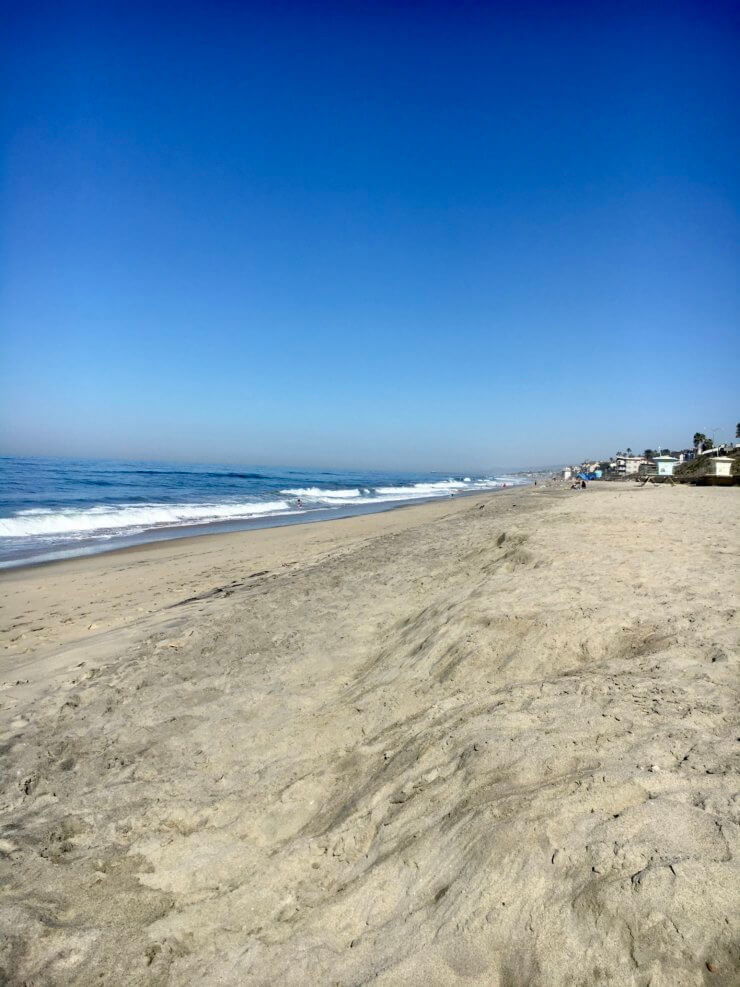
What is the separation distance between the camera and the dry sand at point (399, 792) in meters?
2.06

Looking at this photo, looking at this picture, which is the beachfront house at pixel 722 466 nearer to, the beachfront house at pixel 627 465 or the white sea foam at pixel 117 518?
the white sea foam at pixel 117 518

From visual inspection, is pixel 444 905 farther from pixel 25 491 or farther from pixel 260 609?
pixel 25 491

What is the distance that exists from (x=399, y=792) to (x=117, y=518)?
20451 mm

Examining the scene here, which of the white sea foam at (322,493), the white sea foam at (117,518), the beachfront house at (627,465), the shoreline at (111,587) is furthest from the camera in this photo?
the beachfront house at (627,465)

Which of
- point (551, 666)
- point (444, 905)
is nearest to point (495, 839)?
point (444, 905)

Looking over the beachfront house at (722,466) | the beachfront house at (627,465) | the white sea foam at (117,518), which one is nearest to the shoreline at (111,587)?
the white sea foam at (117,518)

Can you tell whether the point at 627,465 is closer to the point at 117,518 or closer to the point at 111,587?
the point at 117,518

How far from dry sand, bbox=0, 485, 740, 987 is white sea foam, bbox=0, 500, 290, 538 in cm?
1315

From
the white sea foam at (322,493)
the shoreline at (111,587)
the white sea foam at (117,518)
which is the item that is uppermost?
the white sea foam at (322,493)

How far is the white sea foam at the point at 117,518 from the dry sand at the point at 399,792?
13145 millimetres

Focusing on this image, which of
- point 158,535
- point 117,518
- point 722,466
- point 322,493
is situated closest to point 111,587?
point 158,535

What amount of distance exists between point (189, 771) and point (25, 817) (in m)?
0.99

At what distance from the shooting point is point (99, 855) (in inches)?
120

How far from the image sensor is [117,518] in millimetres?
20828
